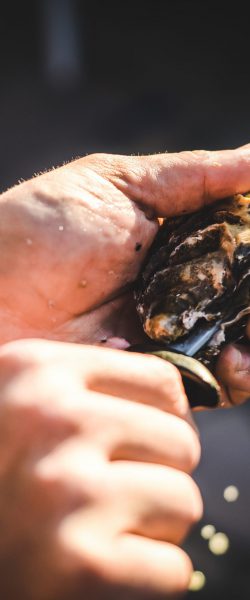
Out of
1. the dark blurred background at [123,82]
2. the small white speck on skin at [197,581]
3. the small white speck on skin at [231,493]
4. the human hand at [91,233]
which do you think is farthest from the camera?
the dark blurred background at [123,82]

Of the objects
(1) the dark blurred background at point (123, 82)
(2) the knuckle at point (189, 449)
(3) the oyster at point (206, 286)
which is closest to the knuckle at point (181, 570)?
(2) the knuckle at point (189, 449)

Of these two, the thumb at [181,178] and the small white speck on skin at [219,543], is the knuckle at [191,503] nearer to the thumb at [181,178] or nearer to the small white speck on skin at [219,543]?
the thumb at [181,178]

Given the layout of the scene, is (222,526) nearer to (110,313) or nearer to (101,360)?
(110,313)

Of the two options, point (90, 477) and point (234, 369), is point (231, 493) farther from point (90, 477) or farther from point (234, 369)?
point (90, 477)

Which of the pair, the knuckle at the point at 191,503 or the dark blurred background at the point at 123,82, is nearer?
the knuckle at the point at 191,503

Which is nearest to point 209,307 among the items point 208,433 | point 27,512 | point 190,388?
point 190,388

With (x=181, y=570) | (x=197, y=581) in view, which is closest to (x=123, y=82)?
(x=197, y=581)

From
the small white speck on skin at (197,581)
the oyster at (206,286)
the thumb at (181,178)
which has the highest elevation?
the thumb at (181,178)

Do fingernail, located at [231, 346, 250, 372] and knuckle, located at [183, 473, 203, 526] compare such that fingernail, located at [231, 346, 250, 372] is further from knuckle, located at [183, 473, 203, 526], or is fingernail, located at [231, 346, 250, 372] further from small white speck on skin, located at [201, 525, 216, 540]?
small white speck on skin, located at [201, 525, 216, 540]
